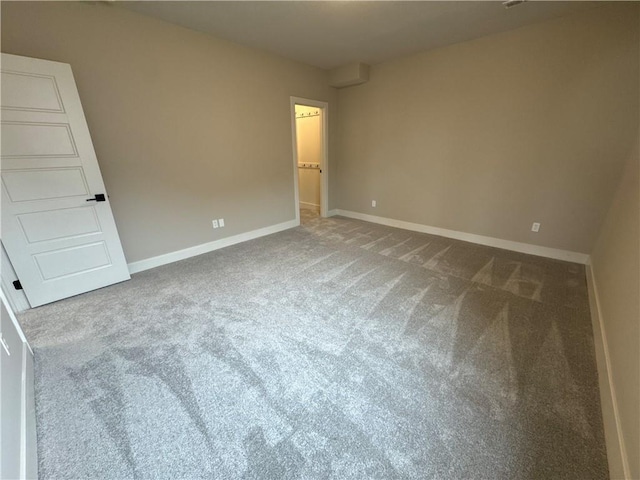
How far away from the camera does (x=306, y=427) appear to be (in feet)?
4.13

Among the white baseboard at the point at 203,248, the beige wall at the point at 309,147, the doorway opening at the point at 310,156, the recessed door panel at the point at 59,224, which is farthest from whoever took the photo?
the beige wall at the point at 309,147

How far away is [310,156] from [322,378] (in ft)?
15.8

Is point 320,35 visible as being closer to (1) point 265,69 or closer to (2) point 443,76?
(1) point 265,69

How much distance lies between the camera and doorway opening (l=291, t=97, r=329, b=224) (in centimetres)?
445

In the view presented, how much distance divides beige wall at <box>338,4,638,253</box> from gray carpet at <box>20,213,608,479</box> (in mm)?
983

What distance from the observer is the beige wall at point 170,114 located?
2.25 meters

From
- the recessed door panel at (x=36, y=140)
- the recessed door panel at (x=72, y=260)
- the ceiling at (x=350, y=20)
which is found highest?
the ceiling at (x=350, y=20)

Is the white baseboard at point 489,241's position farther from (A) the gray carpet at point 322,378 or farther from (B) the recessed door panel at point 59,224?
(B) the recessed door panel at point 59,224

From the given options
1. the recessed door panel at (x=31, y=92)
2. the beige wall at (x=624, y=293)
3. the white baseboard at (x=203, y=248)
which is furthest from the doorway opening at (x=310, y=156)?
the beige wall at (x=624, y=293)

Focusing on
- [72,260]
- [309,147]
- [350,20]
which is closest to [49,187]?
[72,260]

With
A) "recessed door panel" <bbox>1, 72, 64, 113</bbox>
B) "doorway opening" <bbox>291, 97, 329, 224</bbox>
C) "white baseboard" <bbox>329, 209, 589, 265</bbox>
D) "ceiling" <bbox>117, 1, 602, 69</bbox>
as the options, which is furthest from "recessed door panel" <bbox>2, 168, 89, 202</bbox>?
"white baseboard" <bbox>329, 209, 589, 265</bbox>

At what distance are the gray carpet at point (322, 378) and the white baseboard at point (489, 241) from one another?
0.38 metres

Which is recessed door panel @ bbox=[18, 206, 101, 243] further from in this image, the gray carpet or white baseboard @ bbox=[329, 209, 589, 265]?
white baseboard @ bbox=[329, 209, 589, 265]

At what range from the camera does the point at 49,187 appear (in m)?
2.20
